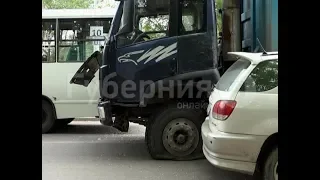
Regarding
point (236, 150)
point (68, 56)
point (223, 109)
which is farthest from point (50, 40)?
point (236, 150)

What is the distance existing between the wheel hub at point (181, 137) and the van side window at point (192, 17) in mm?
1427

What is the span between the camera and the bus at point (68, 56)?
8820mm

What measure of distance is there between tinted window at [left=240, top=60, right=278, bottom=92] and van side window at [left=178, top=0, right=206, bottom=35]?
187 centimetres

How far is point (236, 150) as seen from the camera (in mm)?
4266

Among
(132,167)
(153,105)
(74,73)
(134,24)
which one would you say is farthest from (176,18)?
(74,73)

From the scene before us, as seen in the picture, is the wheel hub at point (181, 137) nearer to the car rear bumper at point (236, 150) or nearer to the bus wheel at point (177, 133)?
the bus wheel at point (177, 133)

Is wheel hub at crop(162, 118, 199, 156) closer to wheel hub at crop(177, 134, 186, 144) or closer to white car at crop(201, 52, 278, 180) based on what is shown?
wheel hub at crop(177, 134, 186, 144)

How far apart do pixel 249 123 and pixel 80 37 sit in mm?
5634

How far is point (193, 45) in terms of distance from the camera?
20.4 feet

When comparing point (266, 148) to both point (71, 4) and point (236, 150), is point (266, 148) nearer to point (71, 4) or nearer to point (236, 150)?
point (236, 150)

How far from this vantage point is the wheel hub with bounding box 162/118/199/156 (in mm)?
6227

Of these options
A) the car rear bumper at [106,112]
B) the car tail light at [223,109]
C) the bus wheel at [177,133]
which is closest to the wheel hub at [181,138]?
the bus wheel at [177,133]
